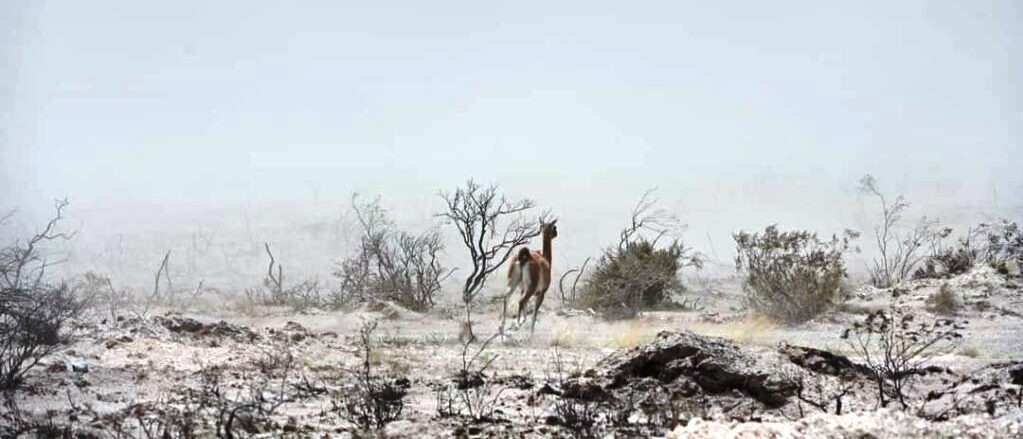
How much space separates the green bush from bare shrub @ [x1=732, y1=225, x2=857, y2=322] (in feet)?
6.08

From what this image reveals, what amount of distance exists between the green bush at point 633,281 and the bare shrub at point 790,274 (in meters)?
1.85

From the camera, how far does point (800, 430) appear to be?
247 inches

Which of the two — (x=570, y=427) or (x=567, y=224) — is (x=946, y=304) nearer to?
(x=570, y=427)

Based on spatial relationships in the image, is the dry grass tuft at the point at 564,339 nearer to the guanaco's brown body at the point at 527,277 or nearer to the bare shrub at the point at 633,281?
the guanaco's brown body at the point at 527,277

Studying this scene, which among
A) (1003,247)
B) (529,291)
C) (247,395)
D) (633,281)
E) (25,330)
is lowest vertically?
(247,395)

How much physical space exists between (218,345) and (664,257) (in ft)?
43.9

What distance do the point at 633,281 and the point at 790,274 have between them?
364 cm

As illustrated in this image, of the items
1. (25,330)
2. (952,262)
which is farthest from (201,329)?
(952,262)

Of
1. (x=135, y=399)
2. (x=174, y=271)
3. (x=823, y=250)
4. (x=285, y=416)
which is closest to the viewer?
(x=285, y=416)

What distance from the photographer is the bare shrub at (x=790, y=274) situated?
17812 millimetres

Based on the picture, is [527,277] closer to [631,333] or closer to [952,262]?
[631,333]

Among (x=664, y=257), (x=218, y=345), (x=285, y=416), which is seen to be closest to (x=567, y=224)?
(x=664, y=257)

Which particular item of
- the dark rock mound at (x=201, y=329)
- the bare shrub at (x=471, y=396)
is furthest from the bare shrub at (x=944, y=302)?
the dark rock mound at (x=201, y=329)

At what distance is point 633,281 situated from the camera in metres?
21.0
